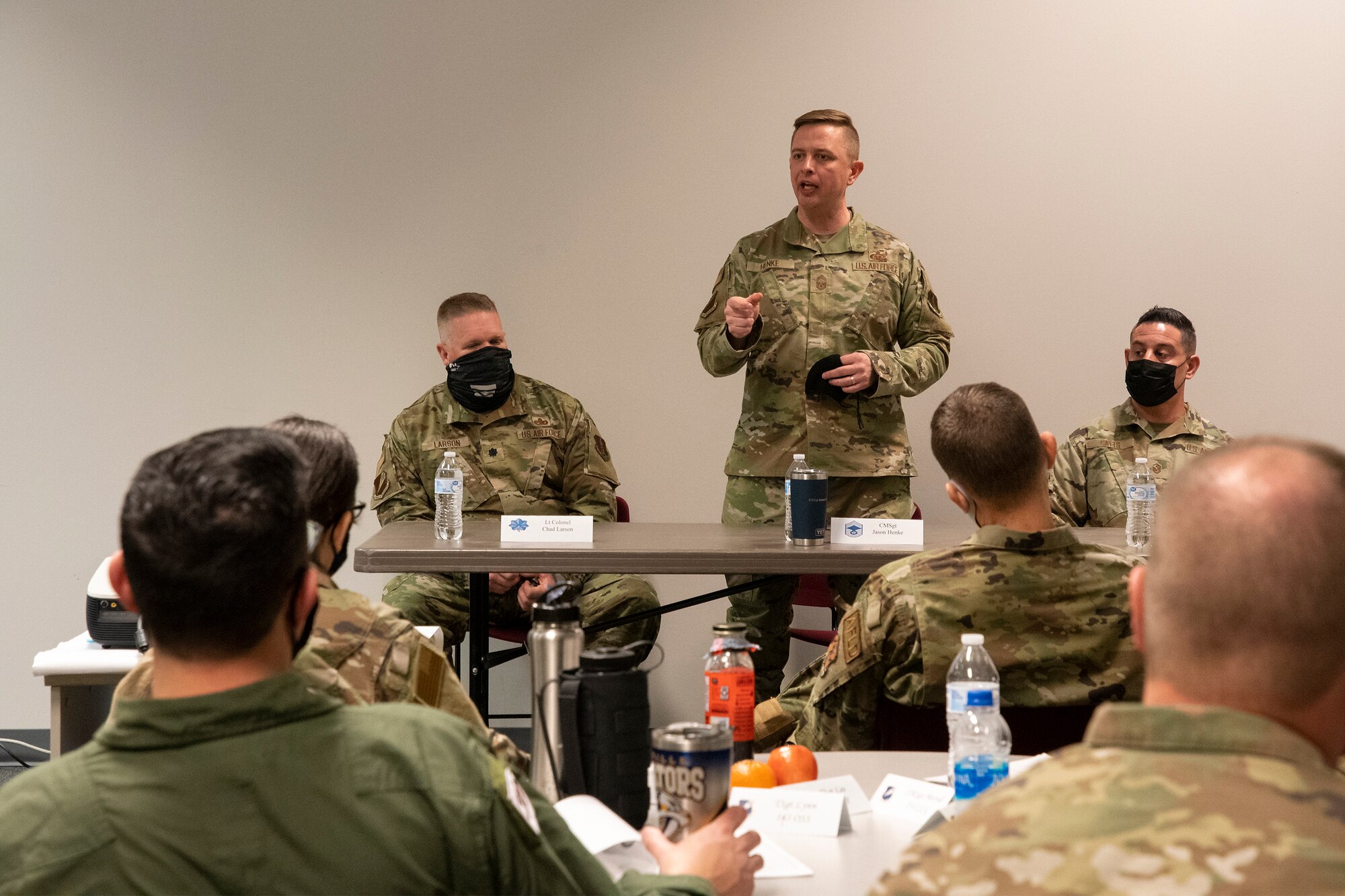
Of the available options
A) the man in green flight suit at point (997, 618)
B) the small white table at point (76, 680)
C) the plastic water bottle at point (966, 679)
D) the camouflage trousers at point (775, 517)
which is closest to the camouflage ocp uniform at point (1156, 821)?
the plastic water bottle at point (966, 679)

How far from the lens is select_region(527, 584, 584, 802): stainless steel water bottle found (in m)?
1.53

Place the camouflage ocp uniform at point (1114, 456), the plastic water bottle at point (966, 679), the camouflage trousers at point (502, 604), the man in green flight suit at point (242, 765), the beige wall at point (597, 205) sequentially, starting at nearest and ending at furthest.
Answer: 1. the man in green flight suit at point (242, 765)
2. the plastic water bottle at point (966, 679)
3. the camouflage trousers at point (502, 604)
4. the camouflage ocp uniform at point (1114, 456)
5. the beige wall at point (597, 205)

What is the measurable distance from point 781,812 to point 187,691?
76 cm

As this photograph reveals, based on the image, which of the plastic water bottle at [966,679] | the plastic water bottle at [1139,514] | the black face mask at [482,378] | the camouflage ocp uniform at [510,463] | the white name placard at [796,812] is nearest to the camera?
the white name placard at [796,812]

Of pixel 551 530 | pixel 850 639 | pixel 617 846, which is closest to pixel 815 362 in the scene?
pixel 551 530

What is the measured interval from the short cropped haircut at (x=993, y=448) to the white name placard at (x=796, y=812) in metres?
0.78

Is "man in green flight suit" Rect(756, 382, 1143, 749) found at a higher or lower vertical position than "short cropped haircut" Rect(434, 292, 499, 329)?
lower

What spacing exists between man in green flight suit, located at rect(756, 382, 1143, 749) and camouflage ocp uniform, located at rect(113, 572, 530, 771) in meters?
0.61

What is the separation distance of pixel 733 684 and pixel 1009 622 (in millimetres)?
488

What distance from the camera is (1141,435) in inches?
166

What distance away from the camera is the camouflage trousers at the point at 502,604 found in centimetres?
380

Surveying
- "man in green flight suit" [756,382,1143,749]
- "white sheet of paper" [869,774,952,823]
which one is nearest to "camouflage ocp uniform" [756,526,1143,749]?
"man in green flight suit" [756,382,1143,749]

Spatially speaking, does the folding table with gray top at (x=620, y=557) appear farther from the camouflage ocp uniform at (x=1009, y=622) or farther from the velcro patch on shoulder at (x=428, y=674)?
the velcro patch on shoulder at (x=428, y=674)

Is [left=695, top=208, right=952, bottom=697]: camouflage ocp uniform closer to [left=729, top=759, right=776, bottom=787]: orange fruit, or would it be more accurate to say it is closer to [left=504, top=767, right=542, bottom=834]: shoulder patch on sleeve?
[left=729, top=759, right=776, bottom=787]: orange fruit
